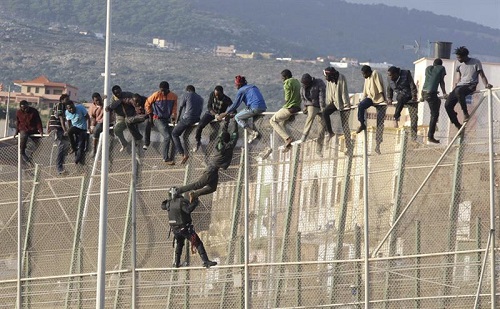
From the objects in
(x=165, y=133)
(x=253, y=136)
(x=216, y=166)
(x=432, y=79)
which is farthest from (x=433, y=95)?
(x=165, y=133)

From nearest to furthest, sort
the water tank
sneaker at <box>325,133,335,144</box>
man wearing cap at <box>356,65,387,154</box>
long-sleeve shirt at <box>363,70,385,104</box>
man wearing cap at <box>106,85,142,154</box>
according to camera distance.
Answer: man wearing cap at <box>356,65,387,154</box>, long-sleeve shirt at <box>363,70,385,104</box>, sneaker at <box>325,133,335,144</box>, man wearing cap at <box>106,85,142,154</box>, the water tank

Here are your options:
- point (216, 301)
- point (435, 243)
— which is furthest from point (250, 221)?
point (435, 243)

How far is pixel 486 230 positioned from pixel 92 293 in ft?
25.0

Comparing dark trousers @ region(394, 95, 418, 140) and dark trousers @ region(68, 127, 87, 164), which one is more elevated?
dark trousers @ region(394, 95, 418, 140)

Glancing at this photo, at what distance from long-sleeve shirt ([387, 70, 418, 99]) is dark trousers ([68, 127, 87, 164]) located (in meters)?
6.62

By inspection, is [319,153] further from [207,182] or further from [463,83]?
[463,83]

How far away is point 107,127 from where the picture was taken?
31359 mm

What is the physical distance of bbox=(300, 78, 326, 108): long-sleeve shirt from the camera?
3019 centimetres

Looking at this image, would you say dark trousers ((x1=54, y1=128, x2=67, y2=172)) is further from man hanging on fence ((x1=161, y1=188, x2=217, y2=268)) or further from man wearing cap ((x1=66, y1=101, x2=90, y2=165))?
man hanging on fence ((x1=161, y1=188, x2=217, y2=268))

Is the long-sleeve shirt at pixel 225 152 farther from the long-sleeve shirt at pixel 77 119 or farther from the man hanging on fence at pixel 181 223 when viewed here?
the long-sleeve shirt at pixel 77 119

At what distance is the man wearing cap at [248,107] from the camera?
30.8m

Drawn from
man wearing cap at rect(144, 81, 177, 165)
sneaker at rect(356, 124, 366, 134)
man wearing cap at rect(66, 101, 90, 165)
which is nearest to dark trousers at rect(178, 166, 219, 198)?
man wearing cap at rect(144, 81, 177, 165)

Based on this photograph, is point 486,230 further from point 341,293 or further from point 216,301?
point 216,301

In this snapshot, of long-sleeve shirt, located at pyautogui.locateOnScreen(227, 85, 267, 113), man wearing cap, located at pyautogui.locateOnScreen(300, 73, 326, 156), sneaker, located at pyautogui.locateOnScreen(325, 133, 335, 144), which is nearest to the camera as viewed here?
sneaker, located at pyautogui.locateOnScreen(325, 133, 335, 144)
